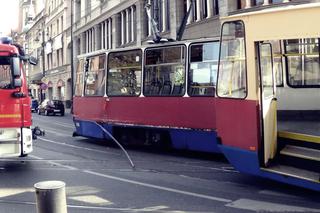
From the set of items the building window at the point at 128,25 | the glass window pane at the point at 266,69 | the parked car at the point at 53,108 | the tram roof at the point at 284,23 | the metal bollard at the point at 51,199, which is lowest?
the metal bollard at the point at 51,199

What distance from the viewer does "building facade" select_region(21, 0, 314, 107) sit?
25.7 meters

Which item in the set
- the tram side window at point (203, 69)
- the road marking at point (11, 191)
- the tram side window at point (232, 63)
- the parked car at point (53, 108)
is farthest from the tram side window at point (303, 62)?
the parked car at point (53, 108)

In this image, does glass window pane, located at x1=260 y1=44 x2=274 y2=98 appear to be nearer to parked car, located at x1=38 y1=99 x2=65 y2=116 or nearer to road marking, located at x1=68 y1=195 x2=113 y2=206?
road marking, located at x1=68 y1=195 x2=113 y2=206

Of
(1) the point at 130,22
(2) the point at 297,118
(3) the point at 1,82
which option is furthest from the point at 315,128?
(1) the point at 130,22

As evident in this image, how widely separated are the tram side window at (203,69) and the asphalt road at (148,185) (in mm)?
1797

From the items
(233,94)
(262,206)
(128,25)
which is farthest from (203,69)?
(128,25)

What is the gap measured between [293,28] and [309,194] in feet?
9.14

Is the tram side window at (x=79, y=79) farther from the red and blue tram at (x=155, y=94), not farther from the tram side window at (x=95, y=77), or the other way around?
the tram side window at (x=95, y=77)

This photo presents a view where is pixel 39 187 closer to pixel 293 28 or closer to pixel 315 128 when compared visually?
pixel 293 28

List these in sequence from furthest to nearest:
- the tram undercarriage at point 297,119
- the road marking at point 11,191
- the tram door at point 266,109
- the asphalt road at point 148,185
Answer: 1. the road marking at point 11,191
2. the tram door at point 266,109
3. the tram undercarriage at point 297,119
4. the asphalt road at point 148,185

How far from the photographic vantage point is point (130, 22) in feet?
127

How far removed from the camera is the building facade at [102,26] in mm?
25734

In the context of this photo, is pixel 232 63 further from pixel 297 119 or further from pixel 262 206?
pixel 262 206

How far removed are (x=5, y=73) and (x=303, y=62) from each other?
645 cm
